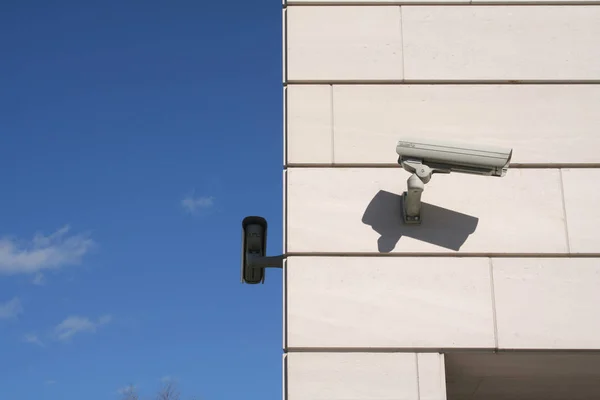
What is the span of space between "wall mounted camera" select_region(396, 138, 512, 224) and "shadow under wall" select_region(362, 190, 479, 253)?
0.19m

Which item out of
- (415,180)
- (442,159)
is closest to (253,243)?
(415,180)

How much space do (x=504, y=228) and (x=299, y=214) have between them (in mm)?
1269

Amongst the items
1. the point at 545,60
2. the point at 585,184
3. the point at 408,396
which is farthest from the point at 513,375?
the point at 545,60

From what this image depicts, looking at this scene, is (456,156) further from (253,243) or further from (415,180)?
(253,243)

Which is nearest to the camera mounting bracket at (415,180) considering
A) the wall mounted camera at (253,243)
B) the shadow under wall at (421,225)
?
the shadow under wall at (421,225)

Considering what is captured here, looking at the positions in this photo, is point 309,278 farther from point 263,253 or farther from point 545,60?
point 545,60

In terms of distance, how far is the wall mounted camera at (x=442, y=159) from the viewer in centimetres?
552

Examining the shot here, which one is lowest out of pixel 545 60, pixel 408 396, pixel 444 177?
pixel 408 396

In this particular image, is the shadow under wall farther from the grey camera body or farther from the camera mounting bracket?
the grey camera body

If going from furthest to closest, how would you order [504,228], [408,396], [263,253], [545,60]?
[263,253] → [545,60] → [504,228] → [408,396]

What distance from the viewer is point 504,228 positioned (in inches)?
226

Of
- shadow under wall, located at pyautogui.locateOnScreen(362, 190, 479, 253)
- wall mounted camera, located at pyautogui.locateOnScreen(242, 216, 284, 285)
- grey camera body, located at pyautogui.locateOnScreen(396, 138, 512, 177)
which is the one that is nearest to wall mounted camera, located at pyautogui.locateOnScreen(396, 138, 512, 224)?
grey camera body, located at pyautogui.locateOnScreen(396, 138, 512, 177)

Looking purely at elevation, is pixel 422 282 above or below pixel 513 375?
above

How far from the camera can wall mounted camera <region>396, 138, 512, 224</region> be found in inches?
217
